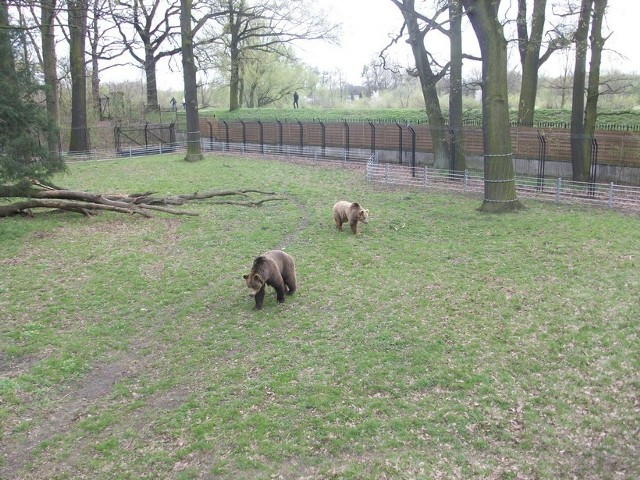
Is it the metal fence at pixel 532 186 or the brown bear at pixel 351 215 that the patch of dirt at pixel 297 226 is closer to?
the brown bear at pixel 351 215

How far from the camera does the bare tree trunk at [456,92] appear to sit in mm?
24078

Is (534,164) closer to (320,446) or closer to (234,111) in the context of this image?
(320,446)

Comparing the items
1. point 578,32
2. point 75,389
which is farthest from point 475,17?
point 75,389

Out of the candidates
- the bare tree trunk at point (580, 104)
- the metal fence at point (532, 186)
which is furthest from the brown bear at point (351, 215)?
the bare tree trunk at point (580, 104)

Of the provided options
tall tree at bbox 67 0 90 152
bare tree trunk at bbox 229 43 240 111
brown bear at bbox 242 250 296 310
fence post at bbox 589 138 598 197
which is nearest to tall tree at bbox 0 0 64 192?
brown bear at bbox 242 250 296 310

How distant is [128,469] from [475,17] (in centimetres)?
1663

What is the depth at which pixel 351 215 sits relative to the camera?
52.6ft

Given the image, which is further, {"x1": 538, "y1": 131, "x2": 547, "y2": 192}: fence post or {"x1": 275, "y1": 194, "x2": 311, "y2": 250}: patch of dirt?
{"x1": 538, "y1": 131, "x2": 547, "y2": 192}: fence post

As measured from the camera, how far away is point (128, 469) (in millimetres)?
6809

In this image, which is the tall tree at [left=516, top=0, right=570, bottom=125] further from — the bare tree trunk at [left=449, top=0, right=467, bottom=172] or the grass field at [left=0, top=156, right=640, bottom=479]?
the grass field at [left=0, top=156, right=640, bottom=479]

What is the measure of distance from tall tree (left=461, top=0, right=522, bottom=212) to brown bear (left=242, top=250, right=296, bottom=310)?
9.50 m

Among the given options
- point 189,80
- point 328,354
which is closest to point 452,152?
point 189,80

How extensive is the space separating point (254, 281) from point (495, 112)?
1156 centimetres

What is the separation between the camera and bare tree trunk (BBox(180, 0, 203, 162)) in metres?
32.6
